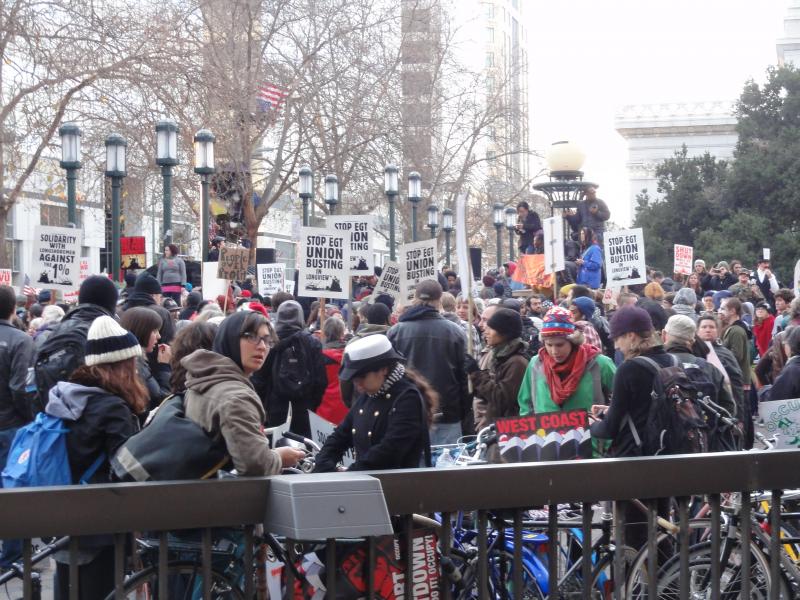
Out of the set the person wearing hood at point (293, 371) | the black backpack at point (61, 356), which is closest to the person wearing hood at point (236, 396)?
the black backpack at point (61, 356)

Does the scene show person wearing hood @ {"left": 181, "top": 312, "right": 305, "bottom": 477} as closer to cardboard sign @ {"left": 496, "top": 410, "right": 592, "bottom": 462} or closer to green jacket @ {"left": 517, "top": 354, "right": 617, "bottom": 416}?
cardboard sign @ {"left": 496, "top": 410, "right": 592, "bottom": 462}

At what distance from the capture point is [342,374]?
614cm

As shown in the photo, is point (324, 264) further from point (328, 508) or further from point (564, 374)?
point (328, 508)

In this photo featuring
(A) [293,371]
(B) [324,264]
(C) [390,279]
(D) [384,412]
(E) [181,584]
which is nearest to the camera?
(E) [181,584]

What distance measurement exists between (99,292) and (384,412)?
2966 millimetres

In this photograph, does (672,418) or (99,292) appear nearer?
(672,418)

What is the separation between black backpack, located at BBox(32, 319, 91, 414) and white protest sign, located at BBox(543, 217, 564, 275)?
7.69m

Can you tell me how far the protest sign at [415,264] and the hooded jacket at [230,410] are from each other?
28.7 feet

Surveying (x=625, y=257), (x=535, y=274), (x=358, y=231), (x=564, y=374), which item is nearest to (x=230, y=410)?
(x=564, y=374)

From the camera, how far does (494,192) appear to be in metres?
51.4

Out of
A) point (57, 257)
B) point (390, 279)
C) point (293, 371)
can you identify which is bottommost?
point (293, 371)

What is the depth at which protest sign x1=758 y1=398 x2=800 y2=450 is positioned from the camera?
25.0 ft

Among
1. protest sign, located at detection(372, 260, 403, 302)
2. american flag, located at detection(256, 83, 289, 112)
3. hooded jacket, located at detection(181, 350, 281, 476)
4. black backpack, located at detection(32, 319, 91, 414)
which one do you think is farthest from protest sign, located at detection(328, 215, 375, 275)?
american flag, located at detection(256, 83, 289, 112)

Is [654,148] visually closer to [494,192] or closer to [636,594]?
[494,192]
